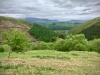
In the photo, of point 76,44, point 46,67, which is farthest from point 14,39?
point 76,44

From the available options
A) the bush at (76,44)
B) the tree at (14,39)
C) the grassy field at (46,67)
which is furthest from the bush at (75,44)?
the grassy field at (46,67)

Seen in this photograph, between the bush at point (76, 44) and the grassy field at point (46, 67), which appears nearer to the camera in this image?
the grassy field at point (46, 67)

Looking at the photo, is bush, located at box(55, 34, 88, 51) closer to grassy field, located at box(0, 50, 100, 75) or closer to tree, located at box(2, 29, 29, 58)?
tree, located at box(2, 29, 29, 58)

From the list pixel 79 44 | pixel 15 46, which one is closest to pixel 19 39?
pixel 15 46

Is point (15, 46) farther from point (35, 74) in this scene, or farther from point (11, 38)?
point (35, 74)

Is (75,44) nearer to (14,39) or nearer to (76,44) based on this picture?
(76,44)

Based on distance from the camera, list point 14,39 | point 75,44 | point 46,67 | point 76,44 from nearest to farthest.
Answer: point 46,67, point 14,39, point 76,44, point 75,44

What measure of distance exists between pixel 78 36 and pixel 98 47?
10907 millimetres

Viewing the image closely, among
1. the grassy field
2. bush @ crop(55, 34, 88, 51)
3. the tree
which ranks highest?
the tree

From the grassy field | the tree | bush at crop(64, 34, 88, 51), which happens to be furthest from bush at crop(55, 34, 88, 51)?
the grassy field

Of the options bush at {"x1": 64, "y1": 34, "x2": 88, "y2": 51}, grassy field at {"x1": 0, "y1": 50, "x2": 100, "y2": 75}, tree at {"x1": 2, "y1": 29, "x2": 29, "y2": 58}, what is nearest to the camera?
grassy field at {"x1": 0, "y1": 50, "x2": 100, "y2": 75}

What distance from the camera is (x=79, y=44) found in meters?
87.3

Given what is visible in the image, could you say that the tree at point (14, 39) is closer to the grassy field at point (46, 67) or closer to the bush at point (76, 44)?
the grassy field at point (46, 67)

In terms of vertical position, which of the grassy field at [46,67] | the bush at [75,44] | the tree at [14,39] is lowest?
the bush at [75,44]
